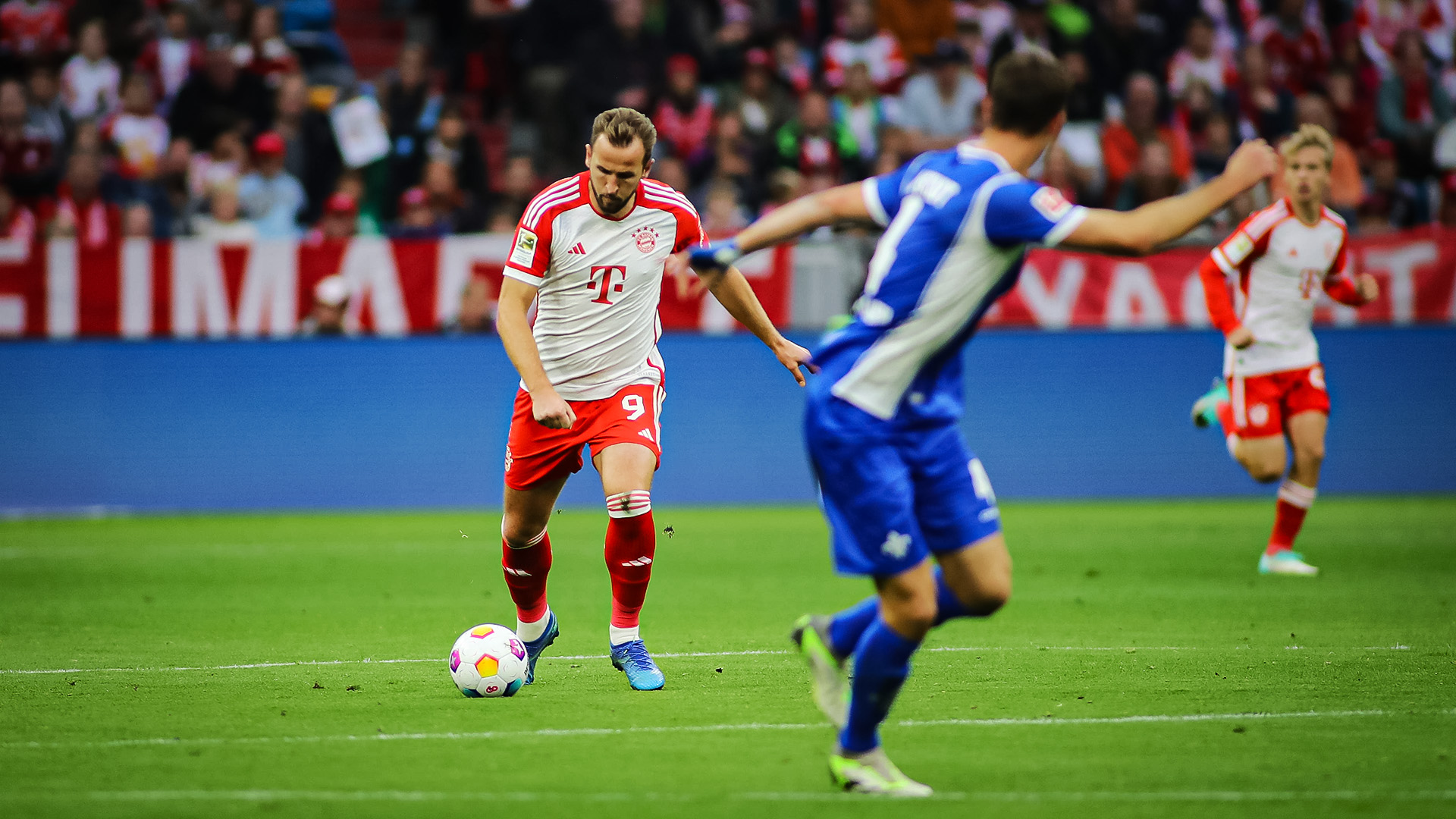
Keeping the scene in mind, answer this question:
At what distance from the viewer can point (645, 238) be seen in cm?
694

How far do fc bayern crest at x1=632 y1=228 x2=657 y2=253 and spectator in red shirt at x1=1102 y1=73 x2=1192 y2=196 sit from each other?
11.1m

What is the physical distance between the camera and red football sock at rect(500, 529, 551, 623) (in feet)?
23.1

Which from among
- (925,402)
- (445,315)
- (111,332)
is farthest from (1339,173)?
(925,402)

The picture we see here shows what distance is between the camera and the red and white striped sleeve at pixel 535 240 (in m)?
6.61

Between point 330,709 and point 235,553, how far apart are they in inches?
241

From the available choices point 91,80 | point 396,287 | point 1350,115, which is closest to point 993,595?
point 396,287

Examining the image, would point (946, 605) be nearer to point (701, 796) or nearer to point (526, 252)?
point (701, 796)

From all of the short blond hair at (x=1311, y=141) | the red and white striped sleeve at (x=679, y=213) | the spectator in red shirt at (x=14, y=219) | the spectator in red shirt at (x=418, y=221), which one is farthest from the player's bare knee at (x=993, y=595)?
the spectator in red shirt at (x=14, y=219)

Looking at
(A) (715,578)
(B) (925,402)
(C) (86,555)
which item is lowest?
(C) (86,555)

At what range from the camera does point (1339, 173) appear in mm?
16750

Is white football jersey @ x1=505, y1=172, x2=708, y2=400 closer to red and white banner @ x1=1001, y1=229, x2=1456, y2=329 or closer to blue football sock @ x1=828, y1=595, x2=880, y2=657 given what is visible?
blue football sock @ x1=828, y1=595, x2=880, y2=657

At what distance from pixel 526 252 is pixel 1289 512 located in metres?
6.03

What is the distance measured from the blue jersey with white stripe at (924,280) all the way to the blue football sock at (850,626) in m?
0.68

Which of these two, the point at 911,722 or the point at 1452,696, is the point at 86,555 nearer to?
the point at 911,722
